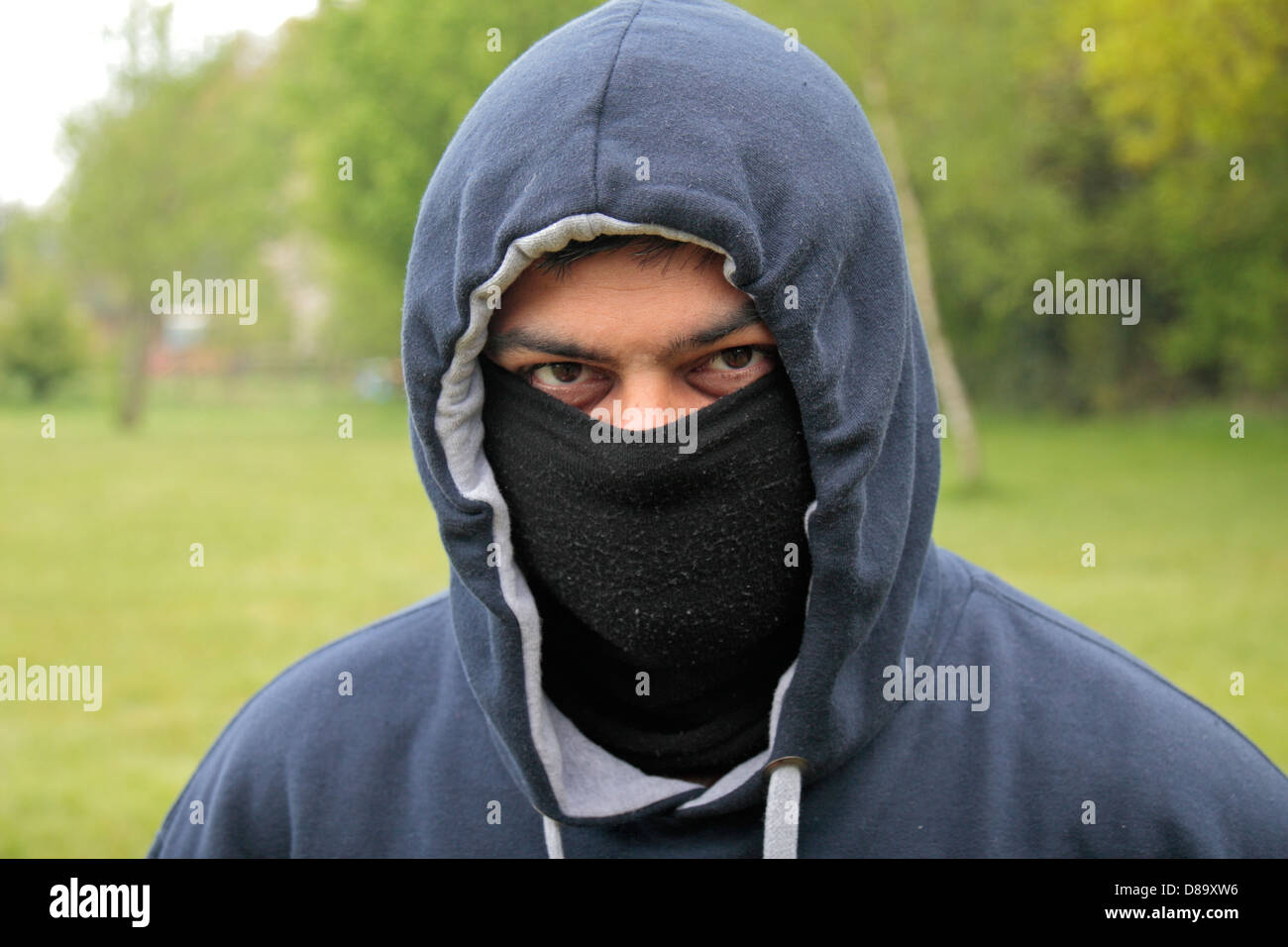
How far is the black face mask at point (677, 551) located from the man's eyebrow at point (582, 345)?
3.6 inches

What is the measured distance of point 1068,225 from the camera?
80.6ft

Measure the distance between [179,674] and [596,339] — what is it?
308 inches

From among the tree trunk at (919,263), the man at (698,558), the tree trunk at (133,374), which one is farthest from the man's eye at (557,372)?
the tree trunk at (133,374)

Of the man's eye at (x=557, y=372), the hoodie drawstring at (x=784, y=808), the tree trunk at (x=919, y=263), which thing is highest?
the tree trunk at (x=919, y=263)

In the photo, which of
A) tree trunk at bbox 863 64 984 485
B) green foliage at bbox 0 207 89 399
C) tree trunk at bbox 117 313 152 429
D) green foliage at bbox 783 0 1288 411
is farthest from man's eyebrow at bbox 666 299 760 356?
green foliage at bbox 0 207 89 399

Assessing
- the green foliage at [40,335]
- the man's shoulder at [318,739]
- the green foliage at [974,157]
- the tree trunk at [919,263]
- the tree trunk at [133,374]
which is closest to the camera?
the man's shoulder at [318,739]

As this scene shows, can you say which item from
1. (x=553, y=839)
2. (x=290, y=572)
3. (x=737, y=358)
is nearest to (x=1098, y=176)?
(x=290, y=572)

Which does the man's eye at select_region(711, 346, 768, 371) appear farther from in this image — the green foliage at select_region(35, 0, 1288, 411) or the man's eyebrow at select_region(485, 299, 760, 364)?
the green foliage at select_region(35, 0, 1288, 411)

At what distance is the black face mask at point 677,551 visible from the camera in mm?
1936

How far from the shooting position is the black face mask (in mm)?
1936

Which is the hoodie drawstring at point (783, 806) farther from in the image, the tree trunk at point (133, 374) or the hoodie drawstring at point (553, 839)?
the tree trunk at point (133, 374)

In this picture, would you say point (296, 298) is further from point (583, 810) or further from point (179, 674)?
point (583, 810)

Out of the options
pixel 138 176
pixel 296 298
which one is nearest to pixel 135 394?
pixel 138 176

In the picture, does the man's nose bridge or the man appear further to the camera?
the man's nose bridge
